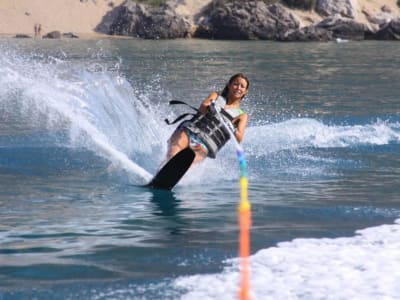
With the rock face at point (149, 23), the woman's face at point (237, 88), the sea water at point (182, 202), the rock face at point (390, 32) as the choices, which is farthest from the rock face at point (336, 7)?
the woman's face at point (237, 88)

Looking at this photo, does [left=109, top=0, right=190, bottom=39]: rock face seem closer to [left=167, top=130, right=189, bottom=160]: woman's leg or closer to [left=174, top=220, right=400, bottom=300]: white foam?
[left=167, top=130, right=189, bottom=160]: woman's leg

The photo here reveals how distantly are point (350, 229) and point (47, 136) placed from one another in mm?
6777

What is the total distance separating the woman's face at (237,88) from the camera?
1025 cm

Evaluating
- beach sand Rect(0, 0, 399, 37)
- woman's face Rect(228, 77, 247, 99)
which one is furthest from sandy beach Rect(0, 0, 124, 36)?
woman's face Rect(228, 77, 247, 99)

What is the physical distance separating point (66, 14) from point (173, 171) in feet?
166

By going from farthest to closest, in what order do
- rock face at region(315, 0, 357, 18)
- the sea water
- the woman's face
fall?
1. rock face at region(315, 0, 357, 18)
2. the woman's face
3. the sea water

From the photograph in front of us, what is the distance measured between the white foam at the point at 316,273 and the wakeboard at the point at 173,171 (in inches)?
100

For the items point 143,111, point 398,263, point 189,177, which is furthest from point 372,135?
point 398,263

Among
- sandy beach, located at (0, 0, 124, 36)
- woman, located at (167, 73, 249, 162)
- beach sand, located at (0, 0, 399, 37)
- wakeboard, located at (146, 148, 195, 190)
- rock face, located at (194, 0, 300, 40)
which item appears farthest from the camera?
beach sand, located at (0, 0, 399, 37)

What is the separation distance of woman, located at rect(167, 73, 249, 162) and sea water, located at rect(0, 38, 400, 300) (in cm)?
34

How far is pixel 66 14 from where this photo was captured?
58.6 m

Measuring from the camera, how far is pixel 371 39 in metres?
51.2

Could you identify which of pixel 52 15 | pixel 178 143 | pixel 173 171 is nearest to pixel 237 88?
pixel 178 143

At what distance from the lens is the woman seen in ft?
32.7
